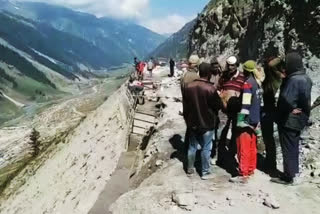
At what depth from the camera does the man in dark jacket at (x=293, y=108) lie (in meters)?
13.4

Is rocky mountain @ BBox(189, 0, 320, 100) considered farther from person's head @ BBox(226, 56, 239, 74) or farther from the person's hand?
the person's hand

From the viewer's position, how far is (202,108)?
14.4m

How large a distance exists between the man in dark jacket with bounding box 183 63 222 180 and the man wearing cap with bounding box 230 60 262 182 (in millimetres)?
799

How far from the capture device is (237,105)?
14625 millimetres

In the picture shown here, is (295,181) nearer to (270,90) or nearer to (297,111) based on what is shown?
(297,111)

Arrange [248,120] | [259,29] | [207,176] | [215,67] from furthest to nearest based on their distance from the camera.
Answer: [259,29] → [215,67] → [207,176] → [248,120]

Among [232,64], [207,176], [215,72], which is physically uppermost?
[232,64]

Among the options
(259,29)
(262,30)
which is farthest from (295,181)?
(259,29)

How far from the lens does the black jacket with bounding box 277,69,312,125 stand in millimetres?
13359

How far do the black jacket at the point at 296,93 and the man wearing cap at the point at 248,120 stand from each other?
0.71m

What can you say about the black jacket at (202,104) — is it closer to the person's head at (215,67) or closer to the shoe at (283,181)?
the shoe at (283,181)

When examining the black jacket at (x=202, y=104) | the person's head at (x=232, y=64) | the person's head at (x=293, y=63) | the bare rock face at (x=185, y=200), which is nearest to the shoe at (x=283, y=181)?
the black jacket at (x=202, y=104)

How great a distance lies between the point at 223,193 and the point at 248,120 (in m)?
1.98

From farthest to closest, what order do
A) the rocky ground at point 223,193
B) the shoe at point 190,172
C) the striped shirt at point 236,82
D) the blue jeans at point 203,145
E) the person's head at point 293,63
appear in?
1. the shoe at point 190,172
2. the striped shirt at point 236,82
3. the blue jeans at point 203,145
4. the person's head at point 293,63
5. the rocky ground at point 223,193
